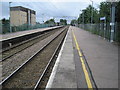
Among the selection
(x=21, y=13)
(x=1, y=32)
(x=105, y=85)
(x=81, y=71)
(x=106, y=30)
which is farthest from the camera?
(x=21, y=13)

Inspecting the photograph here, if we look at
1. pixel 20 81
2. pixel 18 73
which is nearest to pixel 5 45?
pixel 18 73

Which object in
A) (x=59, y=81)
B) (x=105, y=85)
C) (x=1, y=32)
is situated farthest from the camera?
(x=1, y=32)

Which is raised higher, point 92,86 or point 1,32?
point 1,32

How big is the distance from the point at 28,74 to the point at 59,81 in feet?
7.49

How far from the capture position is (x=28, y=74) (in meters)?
7.75

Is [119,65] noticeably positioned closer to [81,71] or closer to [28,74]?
[81,71]

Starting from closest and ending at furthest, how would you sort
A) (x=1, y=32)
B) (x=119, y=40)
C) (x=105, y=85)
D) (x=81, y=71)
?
(x=105, y=85) < (x=81, y=71) < (x=119, y=40) < (x=1, y=32)

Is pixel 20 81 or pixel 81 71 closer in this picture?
pixel 20 81

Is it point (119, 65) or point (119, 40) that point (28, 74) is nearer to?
point (119, 65)

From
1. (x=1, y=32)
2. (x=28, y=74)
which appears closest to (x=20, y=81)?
(x=28, y=74)

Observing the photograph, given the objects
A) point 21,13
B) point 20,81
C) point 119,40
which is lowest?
point 20,81

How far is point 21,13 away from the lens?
82062mm

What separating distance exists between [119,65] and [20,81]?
4.58 meters

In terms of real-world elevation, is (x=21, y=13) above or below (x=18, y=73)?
above
